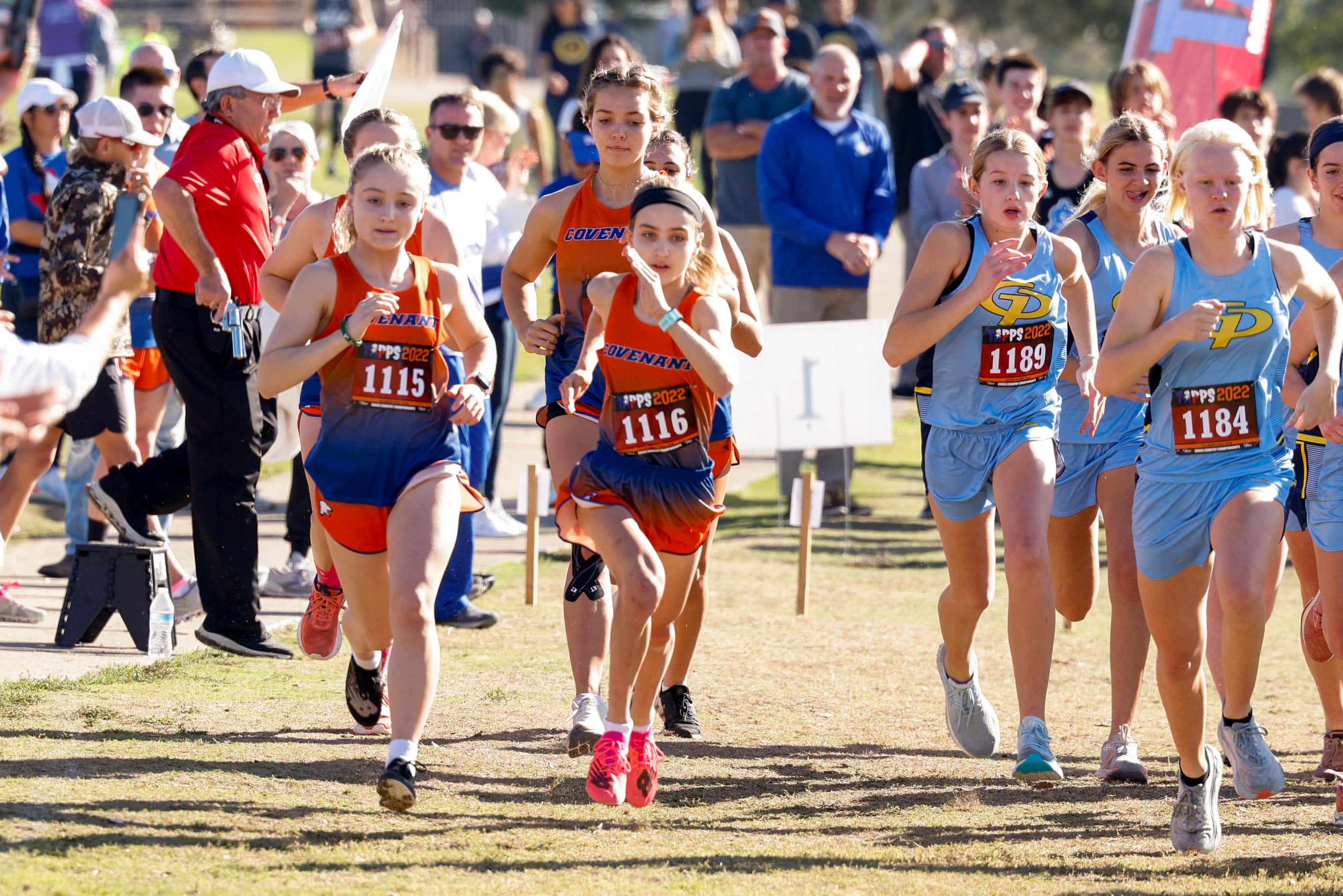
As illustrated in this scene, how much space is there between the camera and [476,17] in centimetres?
5169

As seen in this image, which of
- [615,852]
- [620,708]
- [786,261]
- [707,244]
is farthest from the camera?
[786,261]

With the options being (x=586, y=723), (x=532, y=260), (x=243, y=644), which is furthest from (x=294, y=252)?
(x=586, y=723)

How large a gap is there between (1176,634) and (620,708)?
164cm

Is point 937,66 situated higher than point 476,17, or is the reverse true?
point 476,17

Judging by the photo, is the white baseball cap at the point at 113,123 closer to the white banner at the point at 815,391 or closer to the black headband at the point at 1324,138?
the white banner at the point at 815,391

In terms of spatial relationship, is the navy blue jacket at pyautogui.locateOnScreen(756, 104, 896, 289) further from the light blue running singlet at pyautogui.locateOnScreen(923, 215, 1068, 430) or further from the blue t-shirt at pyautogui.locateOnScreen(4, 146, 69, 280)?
the light blue running singlet at pyautogui.locateOnScreen(923, 215, 1068, 430)

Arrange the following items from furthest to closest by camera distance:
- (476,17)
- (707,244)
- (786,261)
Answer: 1. (476,17)
2. (786,261)
3. (707,244)

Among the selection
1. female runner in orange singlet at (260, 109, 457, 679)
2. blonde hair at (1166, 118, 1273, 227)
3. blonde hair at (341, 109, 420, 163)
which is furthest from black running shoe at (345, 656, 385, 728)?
blonde hair at (1166, 118, 1273, 227)

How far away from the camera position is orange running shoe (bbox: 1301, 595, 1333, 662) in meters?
6.20

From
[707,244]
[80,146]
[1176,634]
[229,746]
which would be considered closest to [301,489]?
[80,146]

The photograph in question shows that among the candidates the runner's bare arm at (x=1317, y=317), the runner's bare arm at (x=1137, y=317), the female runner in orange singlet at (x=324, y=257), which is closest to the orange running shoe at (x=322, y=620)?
the female runner in orange singlet at (x=324, y=257)

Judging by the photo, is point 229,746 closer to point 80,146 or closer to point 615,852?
point 615,852

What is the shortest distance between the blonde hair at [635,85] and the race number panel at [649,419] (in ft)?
3.88

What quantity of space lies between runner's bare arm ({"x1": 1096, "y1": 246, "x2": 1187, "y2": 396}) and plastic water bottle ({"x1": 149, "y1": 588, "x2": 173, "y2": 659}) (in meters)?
3.93
